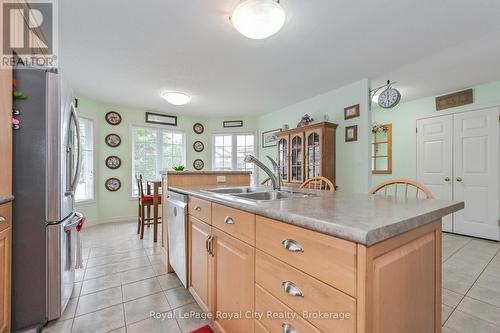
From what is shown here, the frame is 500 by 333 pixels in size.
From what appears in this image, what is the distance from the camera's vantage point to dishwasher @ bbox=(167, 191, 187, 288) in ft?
5.78

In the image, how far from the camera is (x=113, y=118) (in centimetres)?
446

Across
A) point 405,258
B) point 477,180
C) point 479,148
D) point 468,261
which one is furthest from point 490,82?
point 405,258

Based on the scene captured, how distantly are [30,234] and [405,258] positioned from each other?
6.74 ft

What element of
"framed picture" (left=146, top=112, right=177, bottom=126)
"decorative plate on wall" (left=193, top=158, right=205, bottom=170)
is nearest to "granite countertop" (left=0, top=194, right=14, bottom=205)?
"framed picture" (left=146, top=112, right=177, bottom=126)

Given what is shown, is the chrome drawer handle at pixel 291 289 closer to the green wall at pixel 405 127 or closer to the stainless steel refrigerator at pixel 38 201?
the stainless steel refrigerator at pixel 38 201

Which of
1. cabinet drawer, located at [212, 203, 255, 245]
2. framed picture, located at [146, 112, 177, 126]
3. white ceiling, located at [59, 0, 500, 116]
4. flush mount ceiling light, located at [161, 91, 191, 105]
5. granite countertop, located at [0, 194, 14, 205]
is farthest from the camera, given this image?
framed picture, located at [146, 112, 177, 126]

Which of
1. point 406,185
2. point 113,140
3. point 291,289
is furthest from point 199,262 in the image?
point 113,140

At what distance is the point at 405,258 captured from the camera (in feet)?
2.53

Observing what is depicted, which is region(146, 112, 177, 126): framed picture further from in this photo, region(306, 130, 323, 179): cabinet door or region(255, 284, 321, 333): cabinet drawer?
region(255, 284, 321, 333): cabinet drawer

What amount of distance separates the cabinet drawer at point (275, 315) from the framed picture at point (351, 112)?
121 inches

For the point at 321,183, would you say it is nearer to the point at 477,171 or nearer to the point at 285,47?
the point at 285,47

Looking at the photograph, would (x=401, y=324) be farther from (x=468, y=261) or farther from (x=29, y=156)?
(x=468, y=261)

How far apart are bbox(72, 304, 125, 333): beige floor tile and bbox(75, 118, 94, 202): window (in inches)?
121

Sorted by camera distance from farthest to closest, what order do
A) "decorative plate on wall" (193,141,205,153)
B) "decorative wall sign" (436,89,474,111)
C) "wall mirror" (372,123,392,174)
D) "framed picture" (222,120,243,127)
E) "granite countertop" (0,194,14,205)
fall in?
"framed picture" (222,120,243,127) < "decorative plate on wall" (193,141,205,153) < "wall mirror" (372,123,392,174) < "decorative wall sign" (436,89,474,111) < "granite countertop" (0,194,14,205)
